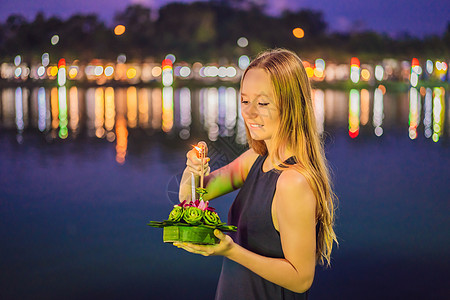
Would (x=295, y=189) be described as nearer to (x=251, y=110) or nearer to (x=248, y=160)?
(x=251, y=110)

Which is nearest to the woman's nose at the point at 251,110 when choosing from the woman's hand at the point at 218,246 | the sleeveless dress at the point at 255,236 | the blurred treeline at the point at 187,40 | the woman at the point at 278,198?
the woman at the point at 278,198

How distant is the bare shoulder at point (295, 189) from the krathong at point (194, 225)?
21 centimetres

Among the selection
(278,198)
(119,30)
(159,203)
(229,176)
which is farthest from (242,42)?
(278,198)

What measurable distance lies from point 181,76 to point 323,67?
31.4 metres

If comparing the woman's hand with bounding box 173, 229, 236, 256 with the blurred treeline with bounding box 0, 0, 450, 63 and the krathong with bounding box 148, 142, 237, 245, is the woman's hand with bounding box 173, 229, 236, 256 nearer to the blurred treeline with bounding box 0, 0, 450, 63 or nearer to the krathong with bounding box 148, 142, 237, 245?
the krathong with bounding box 148, 142, 237, 245

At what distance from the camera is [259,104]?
2.11 metres

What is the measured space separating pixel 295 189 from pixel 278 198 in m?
0.07

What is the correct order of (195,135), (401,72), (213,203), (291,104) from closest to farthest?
(291,104)
(213,203)
(195,135)
(401,72)

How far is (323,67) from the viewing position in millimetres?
129625

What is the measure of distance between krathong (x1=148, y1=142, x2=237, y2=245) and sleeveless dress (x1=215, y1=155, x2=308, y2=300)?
12 cm

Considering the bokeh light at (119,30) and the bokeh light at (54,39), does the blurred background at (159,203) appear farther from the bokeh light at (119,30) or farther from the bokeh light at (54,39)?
the bokeh light at (119,30)

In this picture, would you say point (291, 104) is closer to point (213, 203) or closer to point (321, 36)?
point (213, 203)

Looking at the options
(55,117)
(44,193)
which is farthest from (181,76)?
(44,193)

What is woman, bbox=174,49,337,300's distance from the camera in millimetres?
1949
